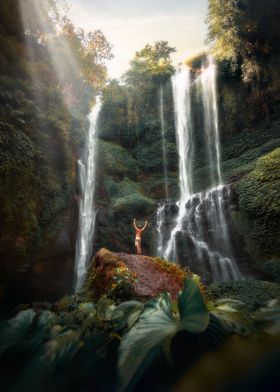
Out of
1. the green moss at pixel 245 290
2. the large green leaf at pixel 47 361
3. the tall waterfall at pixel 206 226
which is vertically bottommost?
the green moss at pixel 245 290

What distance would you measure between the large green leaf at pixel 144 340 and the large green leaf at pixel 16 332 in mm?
801

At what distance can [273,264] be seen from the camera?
396 inches

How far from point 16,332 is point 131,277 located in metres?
3.33

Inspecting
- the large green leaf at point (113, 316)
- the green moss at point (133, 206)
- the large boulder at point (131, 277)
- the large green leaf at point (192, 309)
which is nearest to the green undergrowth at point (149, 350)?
the large green leaf at point (192, 309)

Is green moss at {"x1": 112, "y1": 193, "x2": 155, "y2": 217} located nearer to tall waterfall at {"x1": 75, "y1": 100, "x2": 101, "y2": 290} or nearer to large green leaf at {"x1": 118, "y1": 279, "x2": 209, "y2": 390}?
tall waterfall at {"x1": 75, "y1": 100, "x2": 101, "y2": 290}

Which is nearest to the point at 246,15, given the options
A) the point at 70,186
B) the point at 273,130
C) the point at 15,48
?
the point at 273,130

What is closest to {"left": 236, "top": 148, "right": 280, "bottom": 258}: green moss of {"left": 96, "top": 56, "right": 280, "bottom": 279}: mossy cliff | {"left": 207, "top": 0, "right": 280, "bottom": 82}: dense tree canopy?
{"left": 96, "top": 56, "right": 280, "bottom": 279}: mossy cliff

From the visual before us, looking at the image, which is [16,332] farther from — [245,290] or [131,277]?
[245,290]

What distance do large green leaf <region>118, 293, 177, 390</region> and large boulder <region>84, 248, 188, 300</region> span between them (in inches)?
135

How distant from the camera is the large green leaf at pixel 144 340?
952mm

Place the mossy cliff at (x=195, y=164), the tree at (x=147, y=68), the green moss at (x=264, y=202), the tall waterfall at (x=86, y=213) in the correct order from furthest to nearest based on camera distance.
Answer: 1. the tree at (x=147, y=68)
2. the tall waterfall at (x=86, y=213)
3. the mossy cliff at (x=195, y=164)
4. the green moss at (x=264, y=202)

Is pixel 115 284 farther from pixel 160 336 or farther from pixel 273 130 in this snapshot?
pixel 273 130

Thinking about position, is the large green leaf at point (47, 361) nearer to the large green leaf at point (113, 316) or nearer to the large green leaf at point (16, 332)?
the large green leaf at point (16, 332)

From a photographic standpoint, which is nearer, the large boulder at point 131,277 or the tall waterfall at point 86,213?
the large boulder at point 131,277
